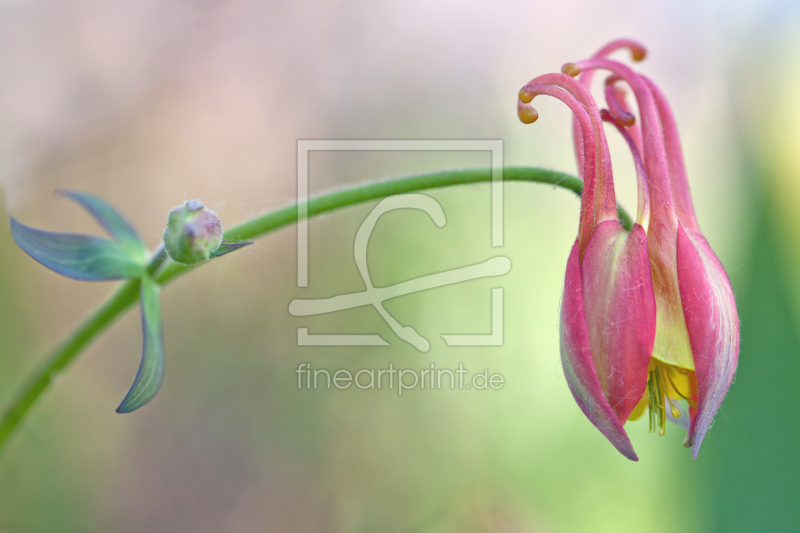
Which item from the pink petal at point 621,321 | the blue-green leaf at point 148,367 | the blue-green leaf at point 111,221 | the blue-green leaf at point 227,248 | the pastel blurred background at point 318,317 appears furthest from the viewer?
the pastel blurred background at point 318,317

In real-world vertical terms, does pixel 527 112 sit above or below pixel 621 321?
above

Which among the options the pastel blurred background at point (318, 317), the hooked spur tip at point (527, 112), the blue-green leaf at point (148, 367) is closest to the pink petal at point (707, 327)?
the hooked spur tip at point (527, 112)

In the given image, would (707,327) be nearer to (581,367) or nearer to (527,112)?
(581,367)

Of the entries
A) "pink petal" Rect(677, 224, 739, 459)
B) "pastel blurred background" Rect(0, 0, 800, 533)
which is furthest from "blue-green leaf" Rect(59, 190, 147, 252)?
"pastel blurred background" Rect(0, 0, 800, 533)

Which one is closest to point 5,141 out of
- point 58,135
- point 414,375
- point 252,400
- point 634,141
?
point 58,135

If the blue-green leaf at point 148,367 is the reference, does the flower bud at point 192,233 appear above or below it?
above

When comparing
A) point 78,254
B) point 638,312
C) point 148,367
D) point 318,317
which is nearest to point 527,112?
point 638,312

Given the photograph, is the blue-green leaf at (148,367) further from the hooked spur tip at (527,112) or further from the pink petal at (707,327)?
the pink petal at (707,327)
